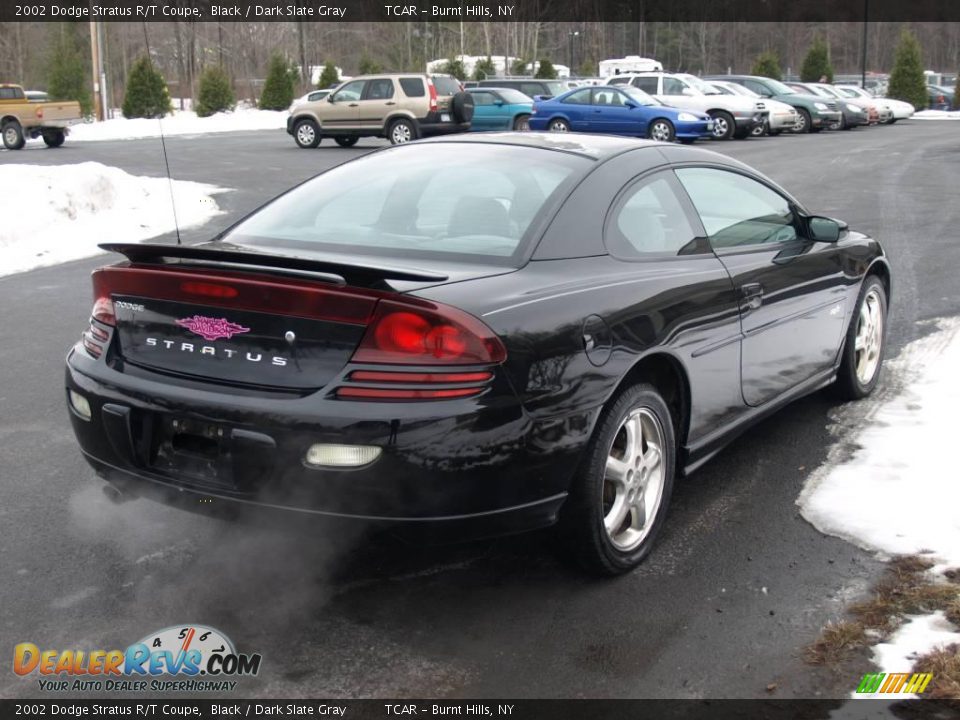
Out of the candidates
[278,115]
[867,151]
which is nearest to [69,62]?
[278,115]

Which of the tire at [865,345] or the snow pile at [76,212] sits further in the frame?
the snow pile at [76,212]

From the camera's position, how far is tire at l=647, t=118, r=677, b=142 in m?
25.6

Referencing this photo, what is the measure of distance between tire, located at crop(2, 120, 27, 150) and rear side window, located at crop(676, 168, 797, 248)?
2524cm

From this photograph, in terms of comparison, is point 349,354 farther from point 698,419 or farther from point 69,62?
point 69,62

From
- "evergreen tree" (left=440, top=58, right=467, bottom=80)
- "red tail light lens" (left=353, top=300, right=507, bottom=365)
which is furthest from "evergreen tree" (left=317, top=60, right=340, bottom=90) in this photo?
"red tail light lens" (left=353, top=300, right=507, bottom=365)

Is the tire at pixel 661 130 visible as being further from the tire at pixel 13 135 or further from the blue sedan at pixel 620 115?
the tire at pixel 13 135

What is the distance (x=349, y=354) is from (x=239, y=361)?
37 cm

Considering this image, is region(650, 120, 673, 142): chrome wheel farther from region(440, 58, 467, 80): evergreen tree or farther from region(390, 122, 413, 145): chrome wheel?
region(440, 58, 467, 80): evergreen tree

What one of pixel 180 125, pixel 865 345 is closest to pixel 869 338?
pixel 865 345

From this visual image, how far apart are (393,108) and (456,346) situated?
76.4ft

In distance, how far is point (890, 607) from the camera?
339cm

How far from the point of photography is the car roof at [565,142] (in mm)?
4191

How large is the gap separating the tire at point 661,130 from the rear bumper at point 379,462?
23391 millimetres

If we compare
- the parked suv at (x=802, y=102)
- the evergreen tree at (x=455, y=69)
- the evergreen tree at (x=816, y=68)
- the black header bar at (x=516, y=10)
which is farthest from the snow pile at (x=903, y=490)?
the evergreen tree at (x=816, y=68)
